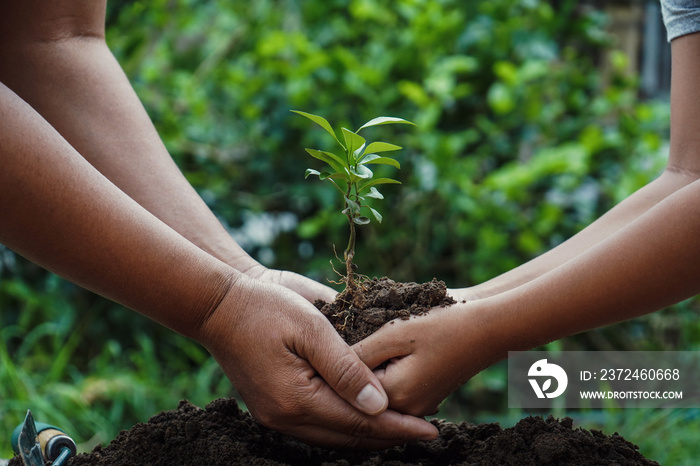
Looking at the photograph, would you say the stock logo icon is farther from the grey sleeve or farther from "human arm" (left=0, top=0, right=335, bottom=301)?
the grey sleeve

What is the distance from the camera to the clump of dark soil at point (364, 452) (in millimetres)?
1297

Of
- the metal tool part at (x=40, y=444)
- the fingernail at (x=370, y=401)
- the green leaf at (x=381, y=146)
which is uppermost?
the green leaf at (x=381, y=146)

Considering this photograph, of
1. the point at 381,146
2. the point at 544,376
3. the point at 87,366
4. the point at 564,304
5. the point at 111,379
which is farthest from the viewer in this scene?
the point at 87,366

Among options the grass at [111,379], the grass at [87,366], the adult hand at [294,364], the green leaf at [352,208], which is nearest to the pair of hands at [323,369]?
the adult hand at [294,364]

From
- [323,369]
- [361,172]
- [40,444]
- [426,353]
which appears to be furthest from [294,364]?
[40,444]

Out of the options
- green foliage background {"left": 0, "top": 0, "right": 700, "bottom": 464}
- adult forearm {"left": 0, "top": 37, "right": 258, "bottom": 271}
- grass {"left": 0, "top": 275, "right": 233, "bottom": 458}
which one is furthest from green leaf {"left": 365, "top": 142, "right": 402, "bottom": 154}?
grass {"left": 0, "top": 275, "right": 233, "bottom": 458}

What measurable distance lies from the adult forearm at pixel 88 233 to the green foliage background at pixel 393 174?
5.60 ft

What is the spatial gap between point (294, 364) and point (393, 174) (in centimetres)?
189

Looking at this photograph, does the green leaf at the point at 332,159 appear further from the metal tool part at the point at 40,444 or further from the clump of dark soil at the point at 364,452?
the metal tool part at the point at 40,444

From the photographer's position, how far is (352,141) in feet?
4.57

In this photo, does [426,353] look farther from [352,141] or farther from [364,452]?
[352,141]

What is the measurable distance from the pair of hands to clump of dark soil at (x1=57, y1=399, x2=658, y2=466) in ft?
0.22

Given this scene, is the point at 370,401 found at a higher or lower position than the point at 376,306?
lower

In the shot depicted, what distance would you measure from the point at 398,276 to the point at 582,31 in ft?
4.92
